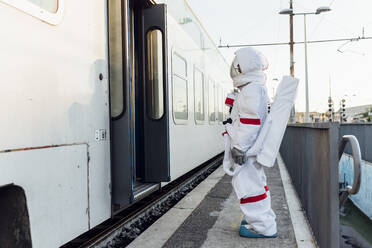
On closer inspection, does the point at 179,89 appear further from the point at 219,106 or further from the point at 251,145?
the point at 219,106

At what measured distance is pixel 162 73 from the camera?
4.72 m

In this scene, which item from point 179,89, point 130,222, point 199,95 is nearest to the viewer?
point 130,222

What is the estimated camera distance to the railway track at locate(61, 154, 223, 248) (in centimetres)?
373

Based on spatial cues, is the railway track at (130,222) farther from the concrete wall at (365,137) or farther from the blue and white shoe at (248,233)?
the concrete wall at (365,137)

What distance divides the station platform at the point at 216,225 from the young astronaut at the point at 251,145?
0.17 meters

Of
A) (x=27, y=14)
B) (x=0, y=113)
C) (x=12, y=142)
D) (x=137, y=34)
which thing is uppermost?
(x=137, y=34)

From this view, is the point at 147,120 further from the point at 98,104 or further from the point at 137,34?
the point at 98,104

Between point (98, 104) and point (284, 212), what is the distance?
Result: 267cm

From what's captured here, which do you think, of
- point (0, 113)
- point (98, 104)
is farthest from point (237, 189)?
point (0, 113)

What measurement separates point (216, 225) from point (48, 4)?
2.70 m

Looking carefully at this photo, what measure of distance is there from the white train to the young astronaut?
1.02 m

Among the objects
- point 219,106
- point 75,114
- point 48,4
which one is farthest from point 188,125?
point 219,106

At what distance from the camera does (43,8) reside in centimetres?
240

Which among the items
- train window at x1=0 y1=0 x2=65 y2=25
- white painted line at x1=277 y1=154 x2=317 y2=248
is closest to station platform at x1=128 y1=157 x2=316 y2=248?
white painted line at x1=277 y1=154 x2=317 y2=248
